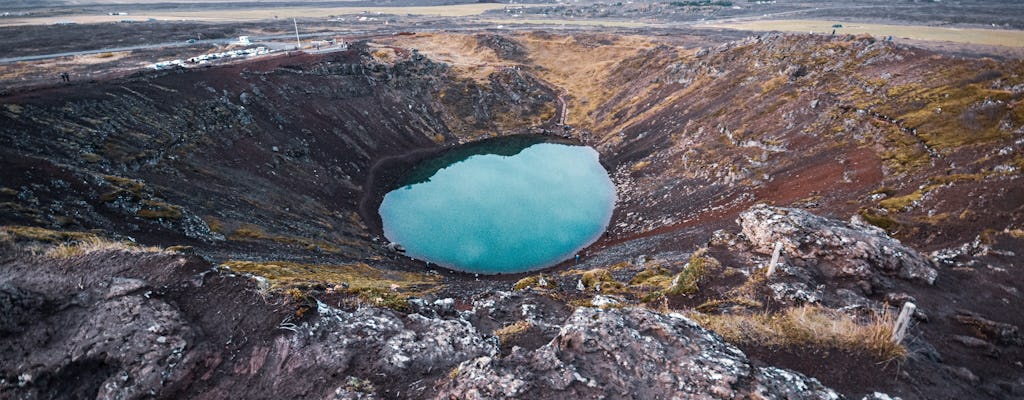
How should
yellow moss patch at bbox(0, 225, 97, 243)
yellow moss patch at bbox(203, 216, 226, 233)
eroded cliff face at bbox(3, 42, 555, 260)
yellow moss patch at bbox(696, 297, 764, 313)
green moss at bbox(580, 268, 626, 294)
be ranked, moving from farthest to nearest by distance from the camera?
yellow moss patch at bbox(203, 216, 226, 233)
eroded cliff face at bbox(3, 42, 555, 260)
green moss at bbox(580, 268, 626, 294)
yellow moss patch at bbox(0, 225, 97, 243)
yellow moss patch at bbox(696, 297, 764, 313)

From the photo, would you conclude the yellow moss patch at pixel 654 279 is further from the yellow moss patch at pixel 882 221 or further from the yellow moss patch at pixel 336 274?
the yellow moss patch at pixel 336 274

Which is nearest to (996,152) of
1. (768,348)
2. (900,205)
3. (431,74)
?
(900,205)

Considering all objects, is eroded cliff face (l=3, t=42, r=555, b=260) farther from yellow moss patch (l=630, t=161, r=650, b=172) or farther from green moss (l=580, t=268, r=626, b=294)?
yellow moss patch (l=630, t=161, r=650, b=172)

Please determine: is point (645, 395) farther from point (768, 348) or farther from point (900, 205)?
point (900, 205)

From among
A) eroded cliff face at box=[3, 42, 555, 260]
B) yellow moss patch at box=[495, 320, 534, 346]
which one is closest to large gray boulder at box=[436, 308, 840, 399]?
yellow moss patch at box=[495, 320, 534, 346]

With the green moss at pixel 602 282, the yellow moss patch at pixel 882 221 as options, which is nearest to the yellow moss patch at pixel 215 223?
the green moss at pixel 602 282

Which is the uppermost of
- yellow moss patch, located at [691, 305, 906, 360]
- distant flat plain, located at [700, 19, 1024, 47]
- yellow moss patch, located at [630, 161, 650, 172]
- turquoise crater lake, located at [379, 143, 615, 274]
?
distant flat plain, located at [700, 19, 1024, 47]
